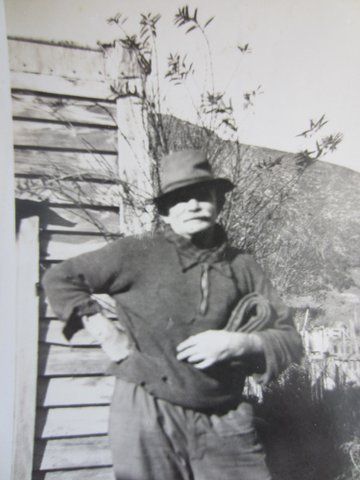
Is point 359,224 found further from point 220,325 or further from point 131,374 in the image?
point 131,374

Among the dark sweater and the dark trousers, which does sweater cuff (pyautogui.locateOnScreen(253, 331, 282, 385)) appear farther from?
the dark trousers

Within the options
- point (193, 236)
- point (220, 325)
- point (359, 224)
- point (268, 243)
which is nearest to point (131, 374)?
point (220, 325)

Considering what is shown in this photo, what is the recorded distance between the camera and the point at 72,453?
1.23 meters

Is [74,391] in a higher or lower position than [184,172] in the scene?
lower

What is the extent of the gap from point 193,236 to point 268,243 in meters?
0.50

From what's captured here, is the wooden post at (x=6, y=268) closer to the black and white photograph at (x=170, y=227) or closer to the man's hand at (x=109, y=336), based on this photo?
the black and white photograph at (x=170, y=227)

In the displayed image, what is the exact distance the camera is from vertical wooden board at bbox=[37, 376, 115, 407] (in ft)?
3.98

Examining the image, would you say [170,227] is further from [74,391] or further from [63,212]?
[74,391]

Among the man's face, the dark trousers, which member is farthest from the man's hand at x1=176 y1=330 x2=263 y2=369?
the man's face

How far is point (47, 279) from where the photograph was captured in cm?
106

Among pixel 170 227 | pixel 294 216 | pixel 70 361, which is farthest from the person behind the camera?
pixel 294 216

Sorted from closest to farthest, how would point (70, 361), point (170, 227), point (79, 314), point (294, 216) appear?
1. point (79, 314)
2. point (170, 227)
3. point (70, 361)
4. point (294, 216)

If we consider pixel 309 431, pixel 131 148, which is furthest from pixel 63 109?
pixel 309 431

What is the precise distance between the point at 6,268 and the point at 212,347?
48cm
